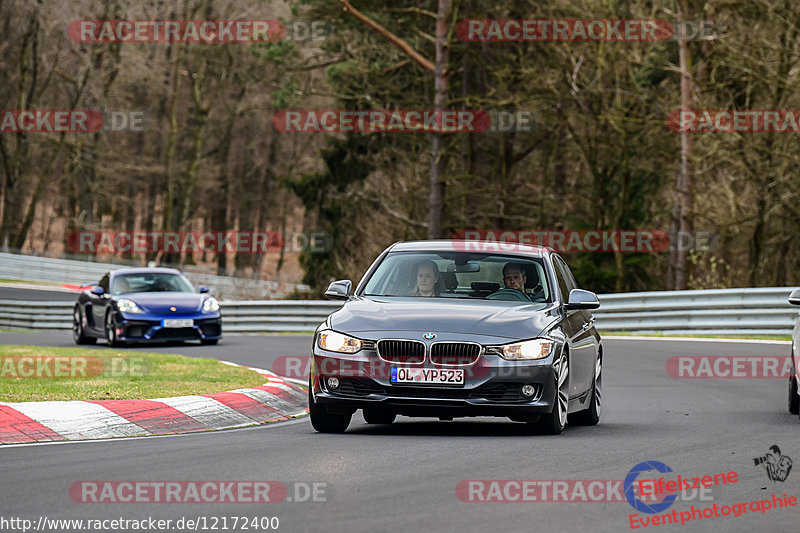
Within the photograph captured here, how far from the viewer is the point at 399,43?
38.1 meters

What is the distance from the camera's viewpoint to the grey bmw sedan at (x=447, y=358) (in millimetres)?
9391

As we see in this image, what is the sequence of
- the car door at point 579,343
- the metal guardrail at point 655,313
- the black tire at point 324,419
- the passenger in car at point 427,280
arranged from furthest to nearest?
the metal guardrail at point 655,313, the passenger in car at point 427,280, the car door at point 579,343, the black tire at point 324,419

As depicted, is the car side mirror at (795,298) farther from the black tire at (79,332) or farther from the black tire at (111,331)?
the black tire at (79,332)

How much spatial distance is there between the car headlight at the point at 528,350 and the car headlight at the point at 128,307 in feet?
47.1

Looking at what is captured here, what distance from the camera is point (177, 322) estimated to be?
22859 mm

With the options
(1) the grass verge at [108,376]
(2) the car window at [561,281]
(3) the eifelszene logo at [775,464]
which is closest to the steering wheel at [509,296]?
(2) the car window at [561,281]

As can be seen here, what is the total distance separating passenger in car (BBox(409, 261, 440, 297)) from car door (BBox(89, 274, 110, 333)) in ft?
45.3

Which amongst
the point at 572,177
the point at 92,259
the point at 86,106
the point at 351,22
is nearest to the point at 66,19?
the point at 86,106

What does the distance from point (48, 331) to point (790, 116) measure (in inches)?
768

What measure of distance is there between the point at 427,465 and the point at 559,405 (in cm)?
214

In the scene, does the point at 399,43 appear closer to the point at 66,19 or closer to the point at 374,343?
the point at 66,19

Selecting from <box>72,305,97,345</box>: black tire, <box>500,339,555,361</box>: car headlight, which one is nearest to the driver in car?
<box>500,339,555,361</box>: car headlight

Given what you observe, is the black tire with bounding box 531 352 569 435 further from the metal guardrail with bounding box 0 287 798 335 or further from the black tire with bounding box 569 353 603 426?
the metal guardrail with bounding box 0 287 798 335

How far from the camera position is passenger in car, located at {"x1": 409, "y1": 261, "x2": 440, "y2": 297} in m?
10.7
